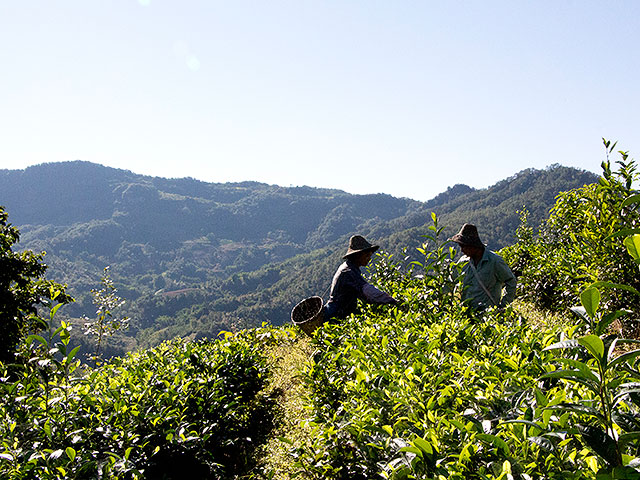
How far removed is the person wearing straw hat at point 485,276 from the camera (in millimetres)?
4934

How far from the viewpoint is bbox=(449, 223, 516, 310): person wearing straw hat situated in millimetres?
4934

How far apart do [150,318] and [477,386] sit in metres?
136

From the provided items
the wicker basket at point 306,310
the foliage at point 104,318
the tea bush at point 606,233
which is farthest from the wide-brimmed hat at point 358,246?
the foliage at point 104,318

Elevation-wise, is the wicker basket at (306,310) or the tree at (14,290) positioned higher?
the tree at (14,290)

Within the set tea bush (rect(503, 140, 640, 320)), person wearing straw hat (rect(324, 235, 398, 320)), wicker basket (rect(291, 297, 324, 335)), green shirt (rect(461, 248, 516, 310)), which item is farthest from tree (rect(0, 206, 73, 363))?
tea bush (rect(503, 140, 640, 320))

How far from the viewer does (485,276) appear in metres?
4.98

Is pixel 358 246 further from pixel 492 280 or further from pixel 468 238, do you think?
pixel 492 280

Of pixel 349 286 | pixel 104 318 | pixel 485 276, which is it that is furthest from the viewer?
Answer: pixel 104 318

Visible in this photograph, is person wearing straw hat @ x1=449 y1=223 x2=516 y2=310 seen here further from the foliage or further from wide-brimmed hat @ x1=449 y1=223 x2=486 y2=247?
the foliage

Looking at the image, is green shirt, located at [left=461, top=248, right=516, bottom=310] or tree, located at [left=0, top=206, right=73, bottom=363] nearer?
green shirt, located at [left=461, top=248, right=516, bottom=310]

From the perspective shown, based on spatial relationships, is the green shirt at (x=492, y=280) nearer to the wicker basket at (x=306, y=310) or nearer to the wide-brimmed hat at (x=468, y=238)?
the wide-brimmed hat at (x=468, y=238)

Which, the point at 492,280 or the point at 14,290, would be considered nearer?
the point at 492,280

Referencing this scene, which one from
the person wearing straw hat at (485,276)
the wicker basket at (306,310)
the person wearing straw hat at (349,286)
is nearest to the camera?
the person wearing straw hat at (485,276)

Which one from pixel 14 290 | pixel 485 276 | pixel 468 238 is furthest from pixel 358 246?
pixel 14 290
